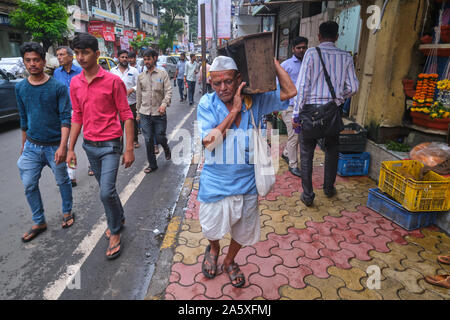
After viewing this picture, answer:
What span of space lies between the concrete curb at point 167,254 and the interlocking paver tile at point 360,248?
1780 millimetres

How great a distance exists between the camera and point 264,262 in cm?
286

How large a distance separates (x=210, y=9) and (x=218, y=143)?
483 cm

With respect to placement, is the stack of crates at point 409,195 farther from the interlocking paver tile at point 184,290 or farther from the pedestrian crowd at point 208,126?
the interlocking paver tile at point 184,290

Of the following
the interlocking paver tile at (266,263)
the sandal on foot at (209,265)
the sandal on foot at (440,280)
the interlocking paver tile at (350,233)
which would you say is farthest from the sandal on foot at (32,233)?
the sandal on foot at (440,280)

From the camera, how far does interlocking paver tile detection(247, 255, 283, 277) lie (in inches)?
107

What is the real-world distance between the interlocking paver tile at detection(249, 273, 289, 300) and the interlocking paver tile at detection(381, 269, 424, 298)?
37.5 inches

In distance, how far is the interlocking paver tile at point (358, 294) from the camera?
2.41 m

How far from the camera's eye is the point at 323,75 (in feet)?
11.9

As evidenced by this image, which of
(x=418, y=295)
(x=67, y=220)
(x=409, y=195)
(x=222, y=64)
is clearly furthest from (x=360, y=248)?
(x=67, y=220)

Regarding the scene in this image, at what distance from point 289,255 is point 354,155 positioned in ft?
8.24

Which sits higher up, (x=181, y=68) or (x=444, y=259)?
(x=181, y=68)

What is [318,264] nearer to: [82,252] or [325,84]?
[325,84]

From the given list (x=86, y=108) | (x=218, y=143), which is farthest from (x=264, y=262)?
(x=86, y=108)

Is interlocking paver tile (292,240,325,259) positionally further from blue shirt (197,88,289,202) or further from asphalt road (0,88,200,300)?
asphalt road (0,88,200,300)
